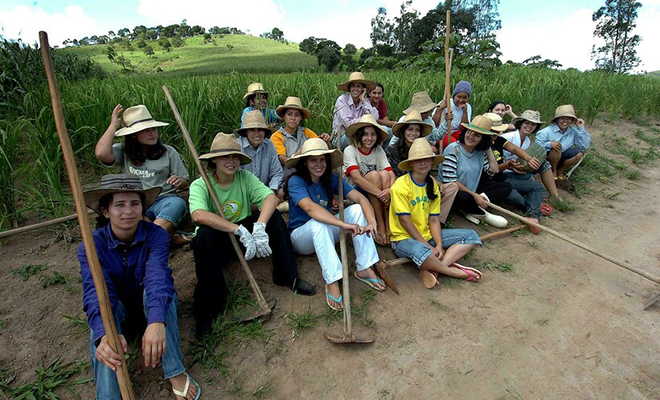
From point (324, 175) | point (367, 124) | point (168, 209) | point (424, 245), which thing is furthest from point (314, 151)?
point (168, 209)

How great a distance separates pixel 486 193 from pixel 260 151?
256 centimetres

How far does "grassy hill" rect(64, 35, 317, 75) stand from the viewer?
28.8 metres

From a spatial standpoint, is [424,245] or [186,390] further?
[424,245]

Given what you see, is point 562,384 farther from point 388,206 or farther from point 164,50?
point 164,50

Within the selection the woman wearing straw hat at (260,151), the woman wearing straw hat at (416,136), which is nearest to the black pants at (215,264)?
the woman wearing straw hat at (260,151)

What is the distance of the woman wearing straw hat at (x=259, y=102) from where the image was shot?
3.90 m

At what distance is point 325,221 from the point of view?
8.04 ft

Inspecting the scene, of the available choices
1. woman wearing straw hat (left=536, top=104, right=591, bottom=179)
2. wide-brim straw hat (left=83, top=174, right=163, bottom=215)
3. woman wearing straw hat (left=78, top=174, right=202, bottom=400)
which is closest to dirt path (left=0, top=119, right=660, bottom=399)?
woman wearing straw hat (left=78, top=174, right=202, bottom=400)

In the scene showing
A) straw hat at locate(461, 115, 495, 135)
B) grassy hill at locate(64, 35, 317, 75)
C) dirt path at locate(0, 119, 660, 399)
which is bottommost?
dirt path at locate(0, 119, 660, 399)

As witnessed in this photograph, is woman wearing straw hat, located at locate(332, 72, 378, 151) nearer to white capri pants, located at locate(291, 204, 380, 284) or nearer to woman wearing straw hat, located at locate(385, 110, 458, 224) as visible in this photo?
woman wearing straw hat, located at locate(385, 110, 458, 224)

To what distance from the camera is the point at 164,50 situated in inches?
1527

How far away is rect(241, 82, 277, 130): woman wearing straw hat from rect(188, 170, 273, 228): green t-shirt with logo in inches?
56.3

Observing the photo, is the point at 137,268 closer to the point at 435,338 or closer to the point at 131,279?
the point at 131,279

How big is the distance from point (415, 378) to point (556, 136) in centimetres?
417
